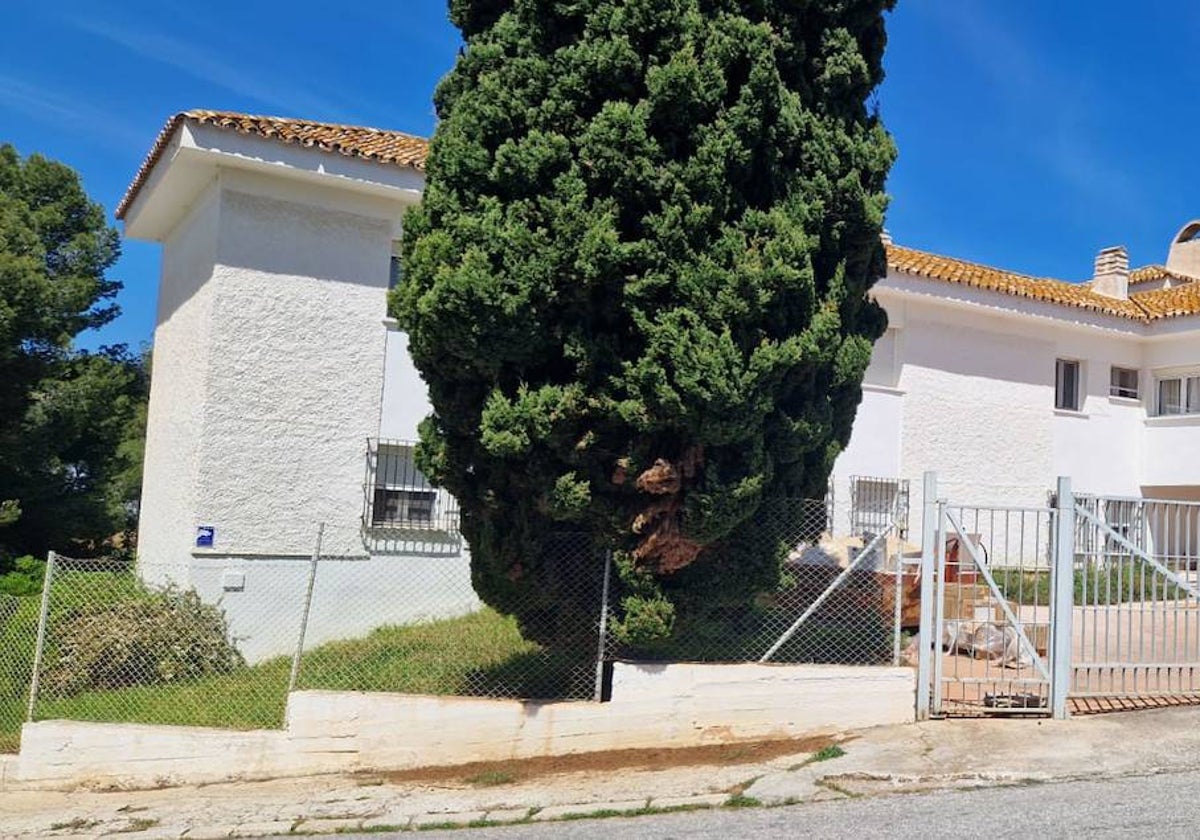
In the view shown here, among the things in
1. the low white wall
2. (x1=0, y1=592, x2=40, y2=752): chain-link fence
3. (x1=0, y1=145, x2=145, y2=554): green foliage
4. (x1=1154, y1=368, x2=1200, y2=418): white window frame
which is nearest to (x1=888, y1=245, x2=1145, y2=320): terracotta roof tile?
(x1=1154, y1=368, x2=1200, y2=418): white window frame

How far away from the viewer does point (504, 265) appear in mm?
7680

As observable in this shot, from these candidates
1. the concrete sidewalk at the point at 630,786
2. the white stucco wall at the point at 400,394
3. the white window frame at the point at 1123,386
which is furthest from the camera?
the white window frame at the point at 1123,386

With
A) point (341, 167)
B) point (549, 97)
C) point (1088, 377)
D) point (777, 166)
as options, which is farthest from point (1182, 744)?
point (1088, 377)

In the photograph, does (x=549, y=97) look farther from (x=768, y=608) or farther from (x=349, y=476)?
(x=349, y=476)

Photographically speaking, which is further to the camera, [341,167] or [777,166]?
[341,167]

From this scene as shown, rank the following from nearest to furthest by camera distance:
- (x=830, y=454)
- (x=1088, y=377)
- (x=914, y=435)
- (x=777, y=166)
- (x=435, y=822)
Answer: (x=435, y=822)
(x=777, y=166)
(x=830, y=454)
(x=914, y=435)
(x=1088, y=377)

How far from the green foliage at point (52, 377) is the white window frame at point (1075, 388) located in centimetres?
1741

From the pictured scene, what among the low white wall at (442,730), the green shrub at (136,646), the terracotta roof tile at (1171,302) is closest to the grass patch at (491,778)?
the low white wall at (442,730)

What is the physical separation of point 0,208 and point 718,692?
17588mm

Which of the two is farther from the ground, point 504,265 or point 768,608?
point 504,265

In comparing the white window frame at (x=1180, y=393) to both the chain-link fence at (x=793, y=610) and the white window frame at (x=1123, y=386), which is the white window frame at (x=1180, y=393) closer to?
the white window frame at (x=1123, y=386)

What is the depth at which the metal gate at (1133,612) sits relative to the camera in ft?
28.3

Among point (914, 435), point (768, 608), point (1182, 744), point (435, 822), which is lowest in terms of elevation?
point (435, 822)

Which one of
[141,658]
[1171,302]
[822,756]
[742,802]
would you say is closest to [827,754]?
[822,756]
